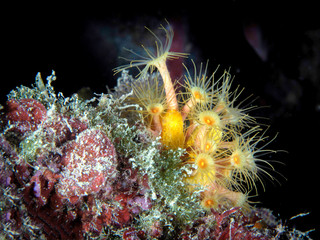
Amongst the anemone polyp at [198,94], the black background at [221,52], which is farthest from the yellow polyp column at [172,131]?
the black background at [221,52]

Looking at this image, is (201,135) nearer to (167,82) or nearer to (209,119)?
(209,119)

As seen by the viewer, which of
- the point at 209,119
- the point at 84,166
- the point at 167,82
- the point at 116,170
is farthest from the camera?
the point at 167,82

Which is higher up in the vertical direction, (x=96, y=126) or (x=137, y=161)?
(x=96, y=126)

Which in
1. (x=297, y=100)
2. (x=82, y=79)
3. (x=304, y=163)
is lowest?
(x=304, y=163)

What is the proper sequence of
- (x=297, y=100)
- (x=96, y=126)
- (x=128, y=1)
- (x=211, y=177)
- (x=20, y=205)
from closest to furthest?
1. (x=20, y=205)
2. (x=96, y=126)
3. (x=211, y=177)
4. (x=128, y=1)
5. (x=297, y=100)

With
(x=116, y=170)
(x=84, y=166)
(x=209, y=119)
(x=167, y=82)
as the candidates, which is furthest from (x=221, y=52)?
(x=84, y=166)

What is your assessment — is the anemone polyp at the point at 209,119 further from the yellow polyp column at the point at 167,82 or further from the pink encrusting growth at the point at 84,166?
the pink encrusting growth at the point at 84,166

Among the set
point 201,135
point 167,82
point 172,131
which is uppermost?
point 167,82

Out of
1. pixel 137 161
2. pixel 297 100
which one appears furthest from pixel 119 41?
pixel 297 100

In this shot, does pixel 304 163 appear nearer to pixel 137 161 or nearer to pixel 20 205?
pixel 137 161
